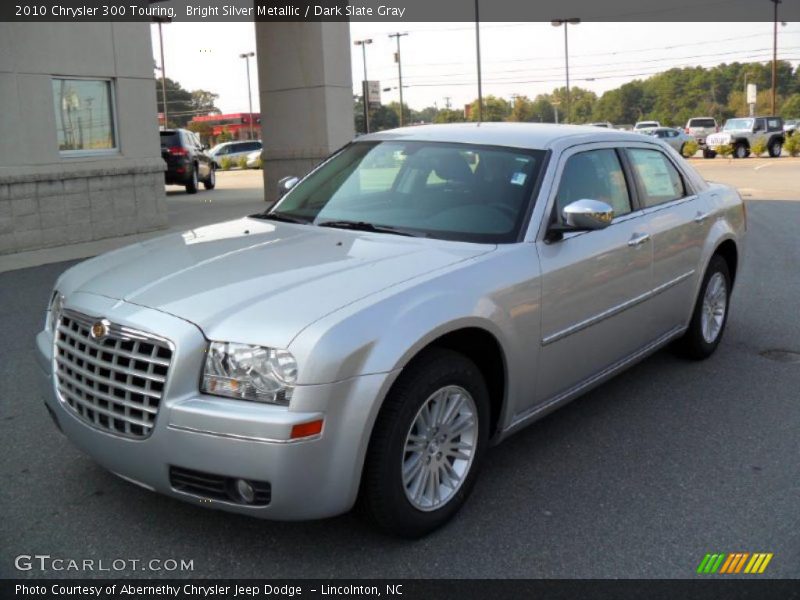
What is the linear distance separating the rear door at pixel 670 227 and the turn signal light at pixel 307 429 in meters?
2.74

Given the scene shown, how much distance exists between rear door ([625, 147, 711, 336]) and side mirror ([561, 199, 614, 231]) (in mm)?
956

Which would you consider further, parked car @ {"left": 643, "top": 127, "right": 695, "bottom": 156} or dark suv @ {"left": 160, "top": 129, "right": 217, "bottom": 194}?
parked car @ {"left": 643, "top": 127, "right": 695, "bottom": 156}

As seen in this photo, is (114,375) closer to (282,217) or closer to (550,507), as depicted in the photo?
(282,217)

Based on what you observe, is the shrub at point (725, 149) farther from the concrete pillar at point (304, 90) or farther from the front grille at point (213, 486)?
the front grille at point (213, 486)

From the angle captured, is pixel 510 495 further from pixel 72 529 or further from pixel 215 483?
pixel 72 529

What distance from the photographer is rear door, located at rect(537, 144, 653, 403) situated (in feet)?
13.1

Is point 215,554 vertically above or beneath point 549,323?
beneath

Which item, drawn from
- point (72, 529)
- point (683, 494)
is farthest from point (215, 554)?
point (683, 494)

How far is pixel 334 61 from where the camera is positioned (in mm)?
16578

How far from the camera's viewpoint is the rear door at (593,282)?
13.1 ft

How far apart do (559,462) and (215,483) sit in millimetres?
1947

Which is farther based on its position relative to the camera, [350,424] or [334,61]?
[334,61]
